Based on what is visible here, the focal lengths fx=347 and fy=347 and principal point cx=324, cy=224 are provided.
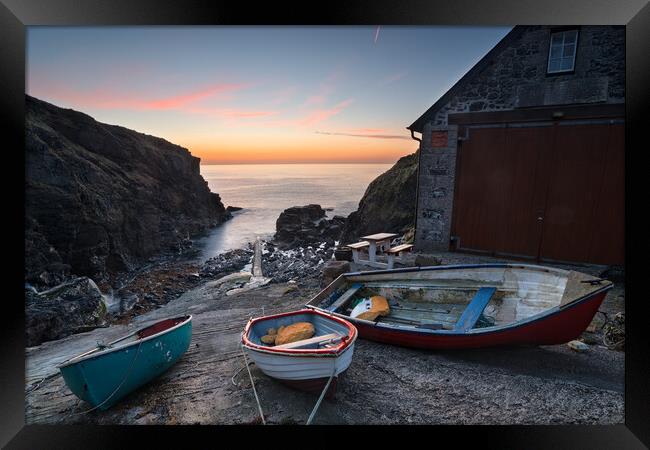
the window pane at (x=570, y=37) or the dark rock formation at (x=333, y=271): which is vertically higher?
the window pane at (x=570, y=37)

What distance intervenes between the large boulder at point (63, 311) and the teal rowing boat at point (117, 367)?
398cm

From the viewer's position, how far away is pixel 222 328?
20.0 feet

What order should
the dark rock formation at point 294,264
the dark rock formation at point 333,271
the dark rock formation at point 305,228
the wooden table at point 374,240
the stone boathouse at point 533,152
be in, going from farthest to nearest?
the dark rock formation at point 305,228
the dark rock formation at point 294,264
the dark rock formation at point 333,271
the wooden table at point 374,240
the stone boathouse at point 533,152

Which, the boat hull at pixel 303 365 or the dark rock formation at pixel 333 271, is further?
the dark rock formation at pixel 333 271

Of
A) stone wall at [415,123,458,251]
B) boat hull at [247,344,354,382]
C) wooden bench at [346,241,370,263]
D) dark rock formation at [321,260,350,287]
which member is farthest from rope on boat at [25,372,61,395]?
stone wall at [415,123,458,251]

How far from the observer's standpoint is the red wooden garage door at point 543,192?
566 cm

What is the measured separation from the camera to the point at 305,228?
2103cm

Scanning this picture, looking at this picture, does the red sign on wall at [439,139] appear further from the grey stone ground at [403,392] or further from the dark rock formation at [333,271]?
the grey stone ground at [403,392]

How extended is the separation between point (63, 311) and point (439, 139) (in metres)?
8.91

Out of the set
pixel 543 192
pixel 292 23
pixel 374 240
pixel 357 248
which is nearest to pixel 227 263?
pixel 357 248

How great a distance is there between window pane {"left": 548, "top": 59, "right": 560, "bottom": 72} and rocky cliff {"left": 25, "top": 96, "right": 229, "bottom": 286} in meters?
8.93

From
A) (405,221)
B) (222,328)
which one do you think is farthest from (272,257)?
(222,328)

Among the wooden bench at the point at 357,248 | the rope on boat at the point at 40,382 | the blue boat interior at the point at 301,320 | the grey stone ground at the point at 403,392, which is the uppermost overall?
the wooden bench at the point at 357,248

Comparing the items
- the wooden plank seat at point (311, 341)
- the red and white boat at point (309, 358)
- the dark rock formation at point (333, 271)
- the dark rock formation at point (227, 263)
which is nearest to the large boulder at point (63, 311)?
the dark rock formation at point (227, 263)
